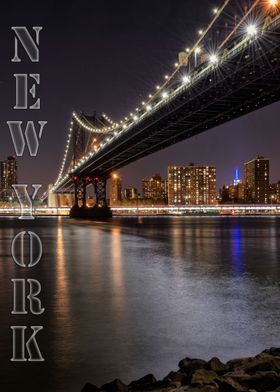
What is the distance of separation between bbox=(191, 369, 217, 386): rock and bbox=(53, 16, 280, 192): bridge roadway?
1045 inches

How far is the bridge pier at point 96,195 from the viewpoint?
91500mm

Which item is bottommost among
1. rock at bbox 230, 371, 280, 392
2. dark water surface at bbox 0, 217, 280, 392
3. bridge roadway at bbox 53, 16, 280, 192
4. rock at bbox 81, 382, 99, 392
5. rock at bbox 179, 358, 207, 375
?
dark water surface at bbox 0, 217, 280, 392

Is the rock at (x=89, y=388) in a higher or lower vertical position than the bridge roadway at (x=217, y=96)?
lower

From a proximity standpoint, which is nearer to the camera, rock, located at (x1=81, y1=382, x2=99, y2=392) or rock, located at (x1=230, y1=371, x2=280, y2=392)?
rock, located at (x1=230, y1=371, x2=280, y2=392)

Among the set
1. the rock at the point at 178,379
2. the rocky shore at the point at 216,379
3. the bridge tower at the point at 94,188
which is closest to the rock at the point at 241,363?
the rocky shore at the point at 216,379

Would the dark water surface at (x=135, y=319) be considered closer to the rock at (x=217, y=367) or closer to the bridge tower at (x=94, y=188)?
the rock at (x=217, y=367)

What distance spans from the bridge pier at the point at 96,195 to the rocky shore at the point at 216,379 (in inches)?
3364

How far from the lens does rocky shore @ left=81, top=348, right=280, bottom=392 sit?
15.7ft

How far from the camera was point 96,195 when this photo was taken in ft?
306

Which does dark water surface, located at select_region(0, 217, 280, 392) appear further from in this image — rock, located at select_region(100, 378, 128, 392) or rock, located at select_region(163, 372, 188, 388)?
rock, located at select_region(163, 372, 188, 388)

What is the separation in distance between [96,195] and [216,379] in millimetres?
88721

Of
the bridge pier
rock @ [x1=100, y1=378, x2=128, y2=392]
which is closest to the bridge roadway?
rock @ [x1=100, y1=378, x2=128, y2=392]

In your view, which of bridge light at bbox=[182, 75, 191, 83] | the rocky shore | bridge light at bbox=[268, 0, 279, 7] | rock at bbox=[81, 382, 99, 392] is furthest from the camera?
bridge light at bbox=[182, 75, 191, 83]

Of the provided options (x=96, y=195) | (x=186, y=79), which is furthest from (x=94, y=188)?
(x=186, y=79)
